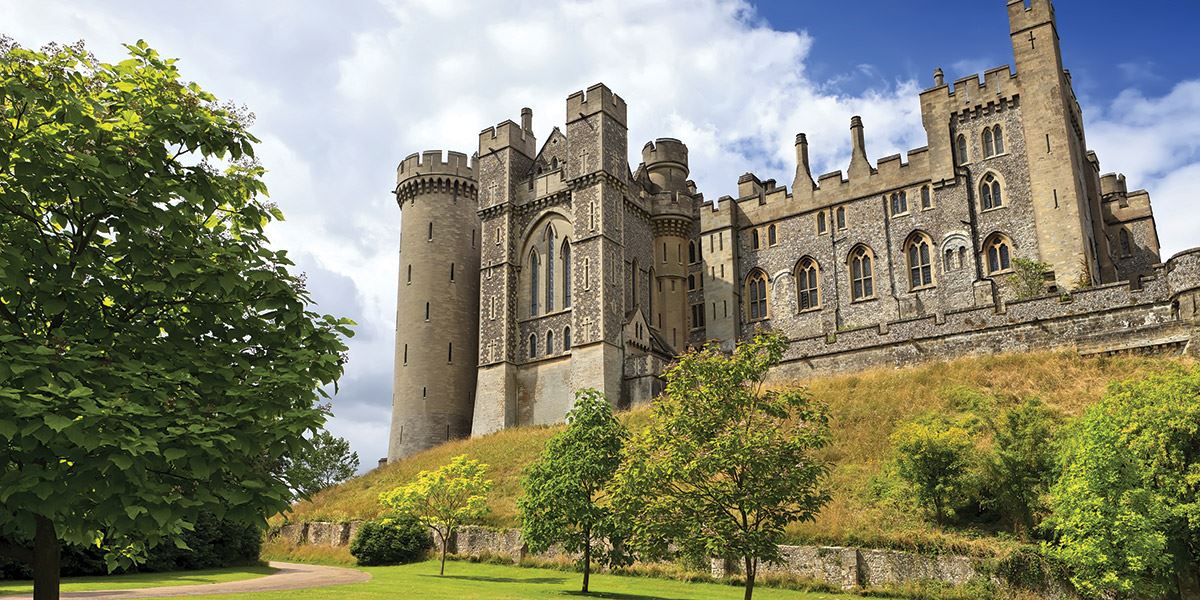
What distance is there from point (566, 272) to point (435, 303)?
966cm

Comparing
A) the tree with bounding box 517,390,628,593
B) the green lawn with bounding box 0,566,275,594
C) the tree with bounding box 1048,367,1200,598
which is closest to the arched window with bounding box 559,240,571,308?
the green lawn with bounding box 0,566,275,594

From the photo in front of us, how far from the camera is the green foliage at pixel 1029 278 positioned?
3791 centimetres

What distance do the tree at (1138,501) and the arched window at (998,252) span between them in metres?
23.1

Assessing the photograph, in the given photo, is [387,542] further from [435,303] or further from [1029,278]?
[1029,278]

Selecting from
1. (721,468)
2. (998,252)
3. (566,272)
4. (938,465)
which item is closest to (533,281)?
(566,272)

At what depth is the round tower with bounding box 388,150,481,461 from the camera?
51375mm

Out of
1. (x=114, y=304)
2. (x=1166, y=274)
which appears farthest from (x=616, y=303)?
(x=114, y=304)

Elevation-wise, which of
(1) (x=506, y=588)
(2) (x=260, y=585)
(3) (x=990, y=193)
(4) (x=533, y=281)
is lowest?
(1) (x=506, y=588)

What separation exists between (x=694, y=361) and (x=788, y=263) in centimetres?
3125

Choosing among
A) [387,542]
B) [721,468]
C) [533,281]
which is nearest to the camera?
[721,468]

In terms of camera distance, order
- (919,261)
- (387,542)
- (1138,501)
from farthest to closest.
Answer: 1. (919,261)
2. (387,542)
3. (1138,501)

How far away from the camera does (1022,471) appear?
22.2 m

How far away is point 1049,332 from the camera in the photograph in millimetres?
34219

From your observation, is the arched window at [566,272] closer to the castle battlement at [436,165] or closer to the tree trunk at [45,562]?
the castle battlement at [436,165]
